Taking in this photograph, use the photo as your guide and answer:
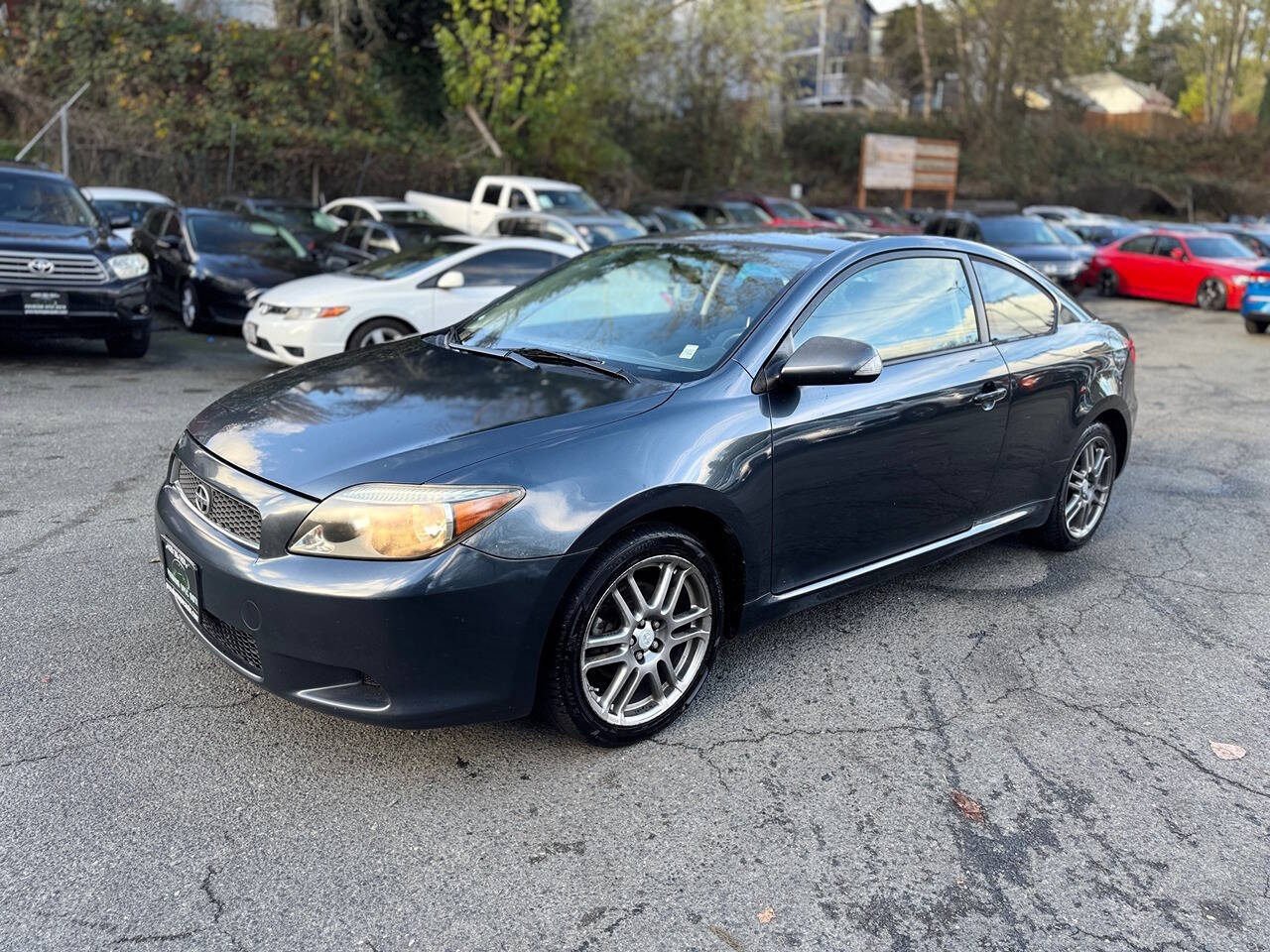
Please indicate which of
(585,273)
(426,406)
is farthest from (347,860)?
(585,273)

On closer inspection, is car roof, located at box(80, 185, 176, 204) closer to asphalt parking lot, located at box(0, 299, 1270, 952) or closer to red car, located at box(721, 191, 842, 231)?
red car, located at box(721, 191, 842, 231)

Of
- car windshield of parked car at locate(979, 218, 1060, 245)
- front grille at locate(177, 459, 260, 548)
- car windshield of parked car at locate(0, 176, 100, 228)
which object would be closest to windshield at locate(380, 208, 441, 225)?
car windshield of parked car at locate(0, 176, 100, 228)

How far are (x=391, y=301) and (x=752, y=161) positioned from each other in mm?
29571

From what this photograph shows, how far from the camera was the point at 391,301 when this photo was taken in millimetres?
9469

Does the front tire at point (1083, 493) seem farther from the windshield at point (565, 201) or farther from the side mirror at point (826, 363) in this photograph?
the windshield at point (565, 201)

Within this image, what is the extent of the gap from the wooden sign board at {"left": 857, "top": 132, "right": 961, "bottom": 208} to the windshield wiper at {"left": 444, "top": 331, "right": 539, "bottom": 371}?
2928 centimetres

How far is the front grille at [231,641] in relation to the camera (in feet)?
10.5

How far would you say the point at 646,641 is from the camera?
348 cm

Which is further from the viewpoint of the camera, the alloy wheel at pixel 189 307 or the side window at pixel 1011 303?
the alloy wheel at pixel 189 307

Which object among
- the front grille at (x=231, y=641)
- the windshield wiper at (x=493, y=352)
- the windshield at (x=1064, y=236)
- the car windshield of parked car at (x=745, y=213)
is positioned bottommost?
the front grille at (x=231, y=641)

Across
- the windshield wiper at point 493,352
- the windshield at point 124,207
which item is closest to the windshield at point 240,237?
the windshield at point 124,207

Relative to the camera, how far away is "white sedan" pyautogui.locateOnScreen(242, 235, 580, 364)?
9.20 meters

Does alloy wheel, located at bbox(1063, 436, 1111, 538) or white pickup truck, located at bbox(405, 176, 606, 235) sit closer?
alloy wheel, located at bbox(1063, 436, 1111, 538)

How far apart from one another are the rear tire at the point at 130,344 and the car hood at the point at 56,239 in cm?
75
